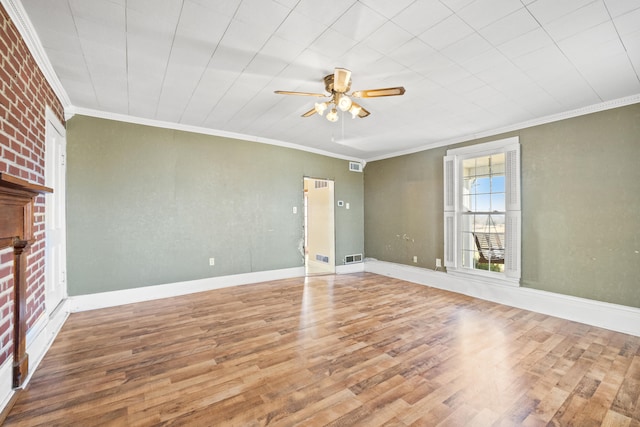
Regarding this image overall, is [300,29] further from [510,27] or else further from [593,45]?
[593,45]

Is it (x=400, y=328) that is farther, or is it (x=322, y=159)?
(x=322, y=159)

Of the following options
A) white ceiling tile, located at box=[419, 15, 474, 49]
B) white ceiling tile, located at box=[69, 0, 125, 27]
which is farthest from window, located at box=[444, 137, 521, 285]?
white ceiling tile, located at box=[69, 0, 125, 27]

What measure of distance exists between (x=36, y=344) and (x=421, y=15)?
3.88 m

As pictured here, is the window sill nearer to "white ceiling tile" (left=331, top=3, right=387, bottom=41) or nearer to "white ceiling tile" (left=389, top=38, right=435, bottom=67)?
"white ceiling tile" (left=389, top=38, right=435, bottom=67)

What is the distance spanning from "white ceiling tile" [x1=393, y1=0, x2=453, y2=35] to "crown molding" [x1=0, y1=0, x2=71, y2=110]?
2467 millimetres

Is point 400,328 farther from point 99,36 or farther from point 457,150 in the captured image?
point 99,36

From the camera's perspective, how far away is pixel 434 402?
186 cm

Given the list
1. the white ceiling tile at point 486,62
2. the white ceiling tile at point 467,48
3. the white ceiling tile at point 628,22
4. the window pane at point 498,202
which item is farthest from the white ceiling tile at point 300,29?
the window pane at point 498,202

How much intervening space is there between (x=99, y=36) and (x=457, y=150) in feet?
15.6

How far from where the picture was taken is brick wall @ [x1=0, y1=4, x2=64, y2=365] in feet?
5.84

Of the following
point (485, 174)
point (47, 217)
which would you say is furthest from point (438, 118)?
point (47, 217)

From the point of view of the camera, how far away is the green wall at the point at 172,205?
143 inches

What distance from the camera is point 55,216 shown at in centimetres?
321

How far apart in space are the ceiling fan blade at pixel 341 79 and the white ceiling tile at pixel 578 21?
56.8 inches
